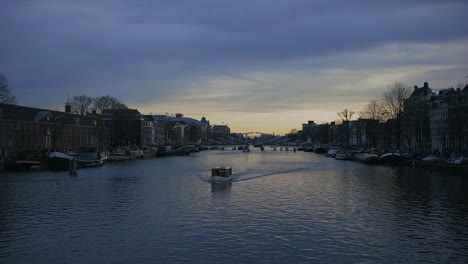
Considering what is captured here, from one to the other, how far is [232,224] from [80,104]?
425 feet

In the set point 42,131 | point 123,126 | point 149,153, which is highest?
point 123,126

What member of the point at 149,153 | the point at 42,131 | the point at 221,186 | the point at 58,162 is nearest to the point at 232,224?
the point at 221,186

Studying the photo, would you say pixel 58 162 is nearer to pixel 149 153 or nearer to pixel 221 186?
pixel 221 186

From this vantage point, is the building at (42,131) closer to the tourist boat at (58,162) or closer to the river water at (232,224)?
the tourist boat at (58,162)

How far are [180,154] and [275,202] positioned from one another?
11080 cm

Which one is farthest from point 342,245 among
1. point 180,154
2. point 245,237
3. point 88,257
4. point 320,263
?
point 180,154

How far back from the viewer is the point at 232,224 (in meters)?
27.2

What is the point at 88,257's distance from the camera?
20.3 meters

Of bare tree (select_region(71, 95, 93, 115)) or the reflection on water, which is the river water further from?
bare tree (select_region(71, 95, 93, 115))

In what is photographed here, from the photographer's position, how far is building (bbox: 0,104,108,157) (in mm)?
85625

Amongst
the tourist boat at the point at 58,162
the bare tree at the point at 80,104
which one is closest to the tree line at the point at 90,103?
the bare tree at the point at 80,104

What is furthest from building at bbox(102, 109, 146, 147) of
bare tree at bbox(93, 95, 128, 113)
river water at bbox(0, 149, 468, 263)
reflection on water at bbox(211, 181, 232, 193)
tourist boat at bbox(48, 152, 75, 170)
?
river water at bbox(0, 149, 468, 263)

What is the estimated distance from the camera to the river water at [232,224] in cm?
2081

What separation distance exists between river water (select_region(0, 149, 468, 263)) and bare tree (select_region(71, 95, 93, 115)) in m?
102
